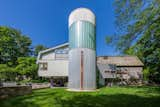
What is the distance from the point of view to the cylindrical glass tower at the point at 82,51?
14.9 metres

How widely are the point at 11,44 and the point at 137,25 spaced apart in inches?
1333

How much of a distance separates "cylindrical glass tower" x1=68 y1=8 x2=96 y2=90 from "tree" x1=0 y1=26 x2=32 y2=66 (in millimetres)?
25584

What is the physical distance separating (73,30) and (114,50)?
4350 mm

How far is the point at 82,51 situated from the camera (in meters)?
15.2

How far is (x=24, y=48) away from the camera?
44438 mm

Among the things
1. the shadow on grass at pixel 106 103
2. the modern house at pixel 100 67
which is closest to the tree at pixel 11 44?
the modern house at pixel 100 67

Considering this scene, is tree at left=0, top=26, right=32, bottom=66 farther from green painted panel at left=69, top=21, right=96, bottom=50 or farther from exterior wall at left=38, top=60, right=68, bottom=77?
green painted panel at left=69, top=21, right=96, bottom=50

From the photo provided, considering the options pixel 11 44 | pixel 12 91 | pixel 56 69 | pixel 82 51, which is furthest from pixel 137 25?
pixel 11 44

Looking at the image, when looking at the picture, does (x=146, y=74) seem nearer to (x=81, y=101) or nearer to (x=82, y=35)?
(x=82, y=35)

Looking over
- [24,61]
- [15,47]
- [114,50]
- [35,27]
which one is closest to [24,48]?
[15,47]

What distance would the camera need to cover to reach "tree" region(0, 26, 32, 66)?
37219 millimetres

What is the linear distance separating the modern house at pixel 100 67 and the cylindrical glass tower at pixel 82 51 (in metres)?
7.40

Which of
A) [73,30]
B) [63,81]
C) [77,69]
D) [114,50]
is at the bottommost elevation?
[63,81]

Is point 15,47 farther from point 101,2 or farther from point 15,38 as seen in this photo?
point 101,2
